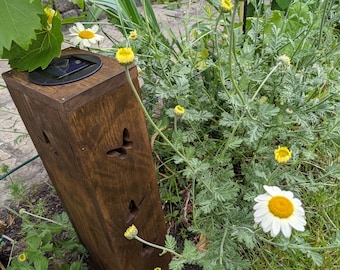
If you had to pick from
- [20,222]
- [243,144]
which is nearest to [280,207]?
[243,144]

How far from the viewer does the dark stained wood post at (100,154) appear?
533mm

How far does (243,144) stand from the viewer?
1056 millimetres

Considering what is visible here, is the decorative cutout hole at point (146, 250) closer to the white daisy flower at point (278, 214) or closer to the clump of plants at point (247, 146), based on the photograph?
the clump of plants at point (247, 146)

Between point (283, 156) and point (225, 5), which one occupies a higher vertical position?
point (225, 5)

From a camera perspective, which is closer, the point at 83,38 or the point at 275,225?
the point at 275,225

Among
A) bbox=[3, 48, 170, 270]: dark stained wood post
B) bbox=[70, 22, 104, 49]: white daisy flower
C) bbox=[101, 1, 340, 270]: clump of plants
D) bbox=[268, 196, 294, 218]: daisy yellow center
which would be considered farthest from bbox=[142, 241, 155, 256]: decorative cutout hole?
bbox=[70, 22, 104, 49]: white daisy flower

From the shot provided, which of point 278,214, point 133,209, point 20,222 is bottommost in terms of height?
point 20,222

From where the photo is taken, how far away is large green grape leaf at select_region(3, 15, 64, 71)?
583 millimetres

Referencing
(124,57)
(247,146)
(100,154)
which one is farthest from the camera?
(247,146)

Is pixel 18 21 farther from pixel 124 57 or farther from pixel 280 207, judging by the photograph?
pixel 280 207

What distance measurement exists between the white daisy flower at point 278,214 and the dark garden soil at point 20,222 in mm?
521

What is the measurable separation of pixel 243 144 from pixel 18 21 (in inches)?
28.9

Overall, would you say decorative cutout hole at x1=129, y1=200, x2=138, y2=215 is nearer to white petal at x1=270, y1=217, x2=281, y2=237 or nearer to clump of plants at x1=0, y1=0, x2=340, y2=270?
clump of plants at x1=0, y1=0, x2=340, y2=270

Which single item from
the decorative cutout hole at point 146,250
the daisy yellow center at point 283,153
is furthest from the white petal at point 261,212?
the decorative cutout hole at point 146,250
